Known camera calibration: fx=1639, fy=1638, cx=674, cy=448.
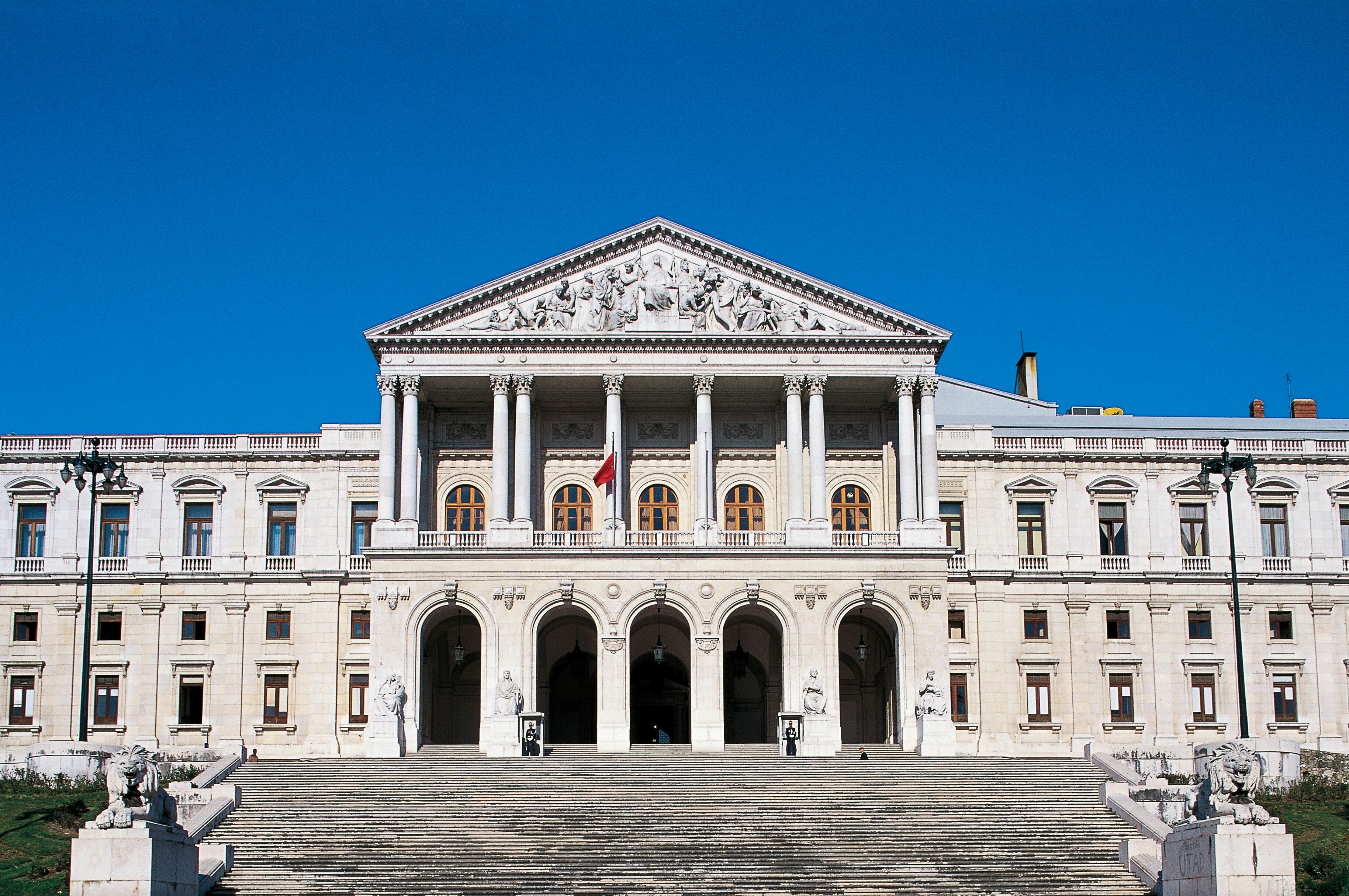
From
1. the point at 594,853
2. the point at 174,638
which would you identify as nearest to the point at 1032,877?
the point at 594,853

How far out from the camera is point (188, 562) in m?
61.8

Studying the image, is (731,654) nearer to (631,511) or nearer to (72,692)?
(631,511)

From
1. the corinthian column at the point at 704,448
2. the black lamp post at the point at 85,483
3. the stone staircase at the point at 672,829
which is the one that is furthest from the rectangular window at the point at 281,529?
the corinthian column at the point at 704,448

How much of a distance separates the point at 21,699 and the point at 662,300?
27783 mm

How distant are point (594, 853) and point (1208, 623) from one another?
105 ft

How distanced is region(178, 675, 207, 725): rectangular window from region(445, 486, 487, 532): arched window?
1075 cm

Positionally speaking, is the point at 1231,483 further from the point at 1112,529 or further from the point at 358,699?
the point at 358,699

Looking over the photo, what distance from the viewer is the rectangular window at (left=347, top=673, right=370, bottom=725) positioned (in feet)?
198

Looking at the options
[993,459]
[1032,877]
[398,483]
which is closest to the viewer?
[1032,877]

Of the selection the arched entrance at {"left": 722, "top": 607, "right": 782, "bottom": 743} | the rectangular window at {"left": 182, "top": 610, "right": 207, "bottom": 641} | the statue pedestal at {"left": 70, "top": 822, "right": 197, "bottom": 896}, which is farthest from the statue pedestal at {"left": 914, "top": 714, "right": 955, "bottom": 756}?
the statue pedestal at {"left": 70, "top": 822, "right": 197, "bottom": 896}

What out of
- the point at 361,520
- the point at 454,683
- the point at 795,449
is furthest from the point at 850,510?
the point at 361,520

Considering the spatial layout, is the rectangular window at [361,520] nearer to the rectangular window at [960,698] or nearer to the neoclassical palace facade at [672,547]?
the neoclassical palace facade at [672,547]

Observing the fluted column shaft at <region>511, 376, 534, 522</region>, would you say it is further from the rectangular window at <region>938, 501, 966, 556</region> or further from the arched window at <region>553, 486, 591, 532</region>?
the rectangular window at <region>938, 501, 966, 556</region>

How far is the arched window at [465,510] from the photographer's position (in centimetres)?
6150
